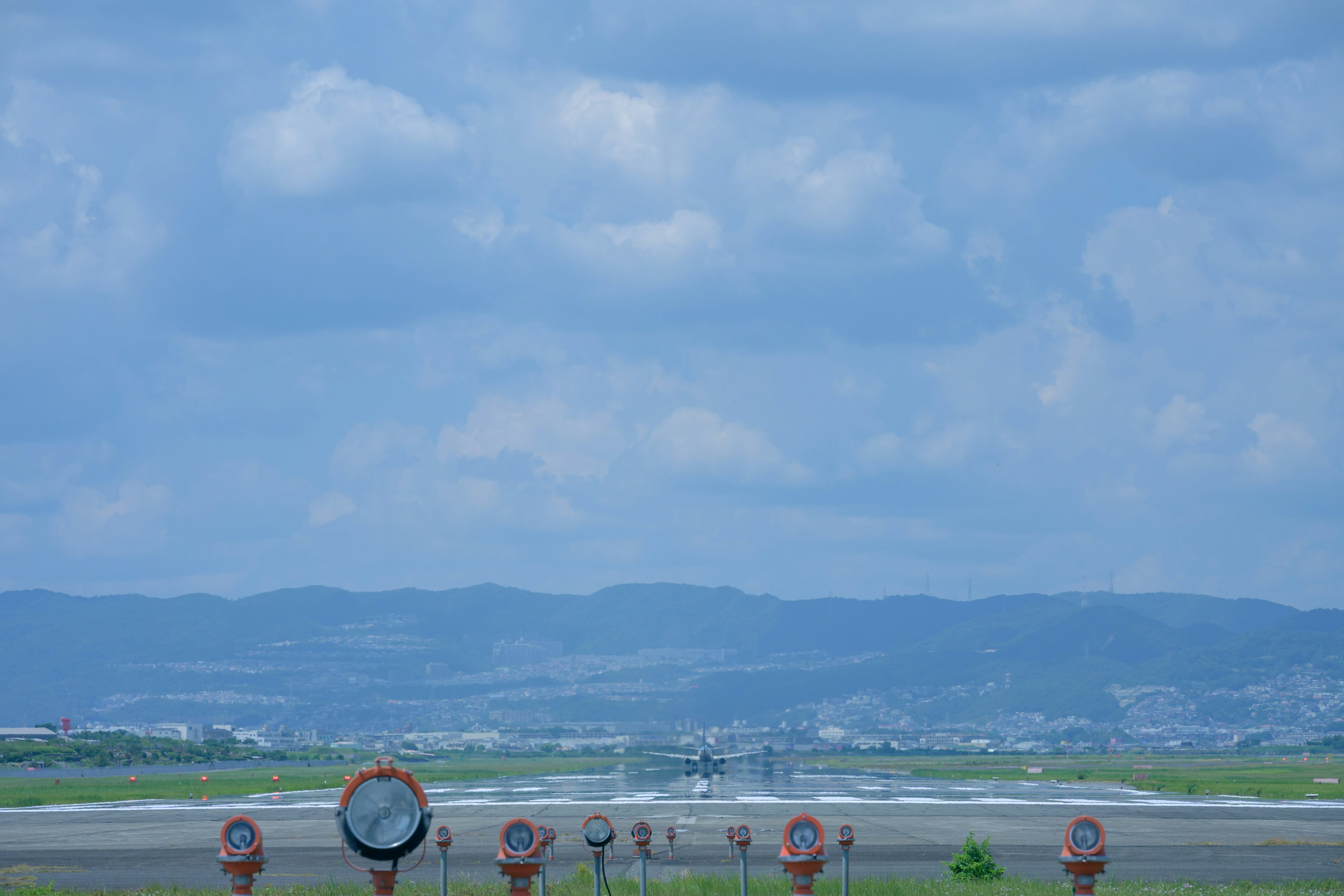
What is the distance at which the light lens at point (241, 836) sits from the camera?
16703 millimetres

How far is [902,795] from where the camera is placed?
85938 mm

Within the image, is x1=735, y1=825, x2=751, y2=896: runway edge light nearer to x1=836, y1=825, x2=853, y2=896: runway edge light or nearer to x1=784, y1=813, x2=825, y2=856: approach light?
x1=836, y1=825, x2=853, y2=896: runway edge light

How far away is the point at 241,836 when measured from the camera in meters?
16.8

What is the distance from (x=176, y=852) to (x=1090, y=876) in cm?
3994

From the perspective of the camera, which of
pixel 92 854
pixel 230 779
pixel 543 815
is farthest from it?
pixel 230 779

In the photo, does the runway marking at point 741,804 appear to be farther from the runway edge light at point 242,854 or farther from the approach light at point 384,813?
the approach light at point 384,813

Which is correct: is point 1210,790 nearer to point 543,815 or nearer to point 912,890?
point 543,815

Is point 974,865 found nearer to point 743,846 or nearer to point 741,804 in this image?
point 743,846

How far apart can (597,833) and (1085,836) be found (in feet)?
33.7

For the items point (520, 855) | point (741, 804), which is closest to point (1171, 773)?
point (741, 804)

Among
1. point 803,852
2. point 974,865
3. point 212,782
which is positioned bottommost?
point 212,782

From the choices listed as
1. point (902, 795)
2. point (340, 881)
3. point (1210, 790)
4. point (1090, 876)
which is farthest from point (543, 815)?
point (1210, 790)

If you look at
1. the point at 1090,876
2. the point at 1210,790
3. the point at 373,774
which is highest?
the point at 373,774

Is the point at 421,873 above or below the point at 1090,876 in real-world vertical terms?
below
